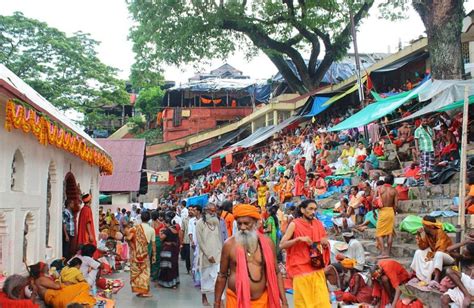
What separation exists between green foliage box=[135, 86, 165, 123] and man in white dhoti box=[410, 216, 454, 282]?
38728 millimetres

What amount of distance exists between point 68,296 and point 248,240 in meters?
2.65

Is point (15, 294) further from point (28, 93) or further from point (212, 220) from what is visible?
point (212, 220)

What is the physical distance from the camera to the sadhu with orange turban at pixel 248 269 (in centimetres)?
492

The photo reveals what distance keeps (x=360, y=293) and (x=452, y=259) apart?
3.89ft

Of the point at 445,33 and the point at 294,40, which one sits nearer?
the point at 445,33

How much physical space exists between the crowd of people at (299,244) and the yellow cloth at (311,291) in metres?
0.01

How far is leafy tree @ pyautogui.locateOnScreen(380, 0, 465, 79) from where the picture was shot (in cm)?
1370

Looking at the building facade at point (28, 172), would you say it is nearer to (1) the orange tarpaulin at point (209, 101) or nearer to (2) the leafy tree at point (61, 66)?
(2) the leafy tree at point (61, 66)

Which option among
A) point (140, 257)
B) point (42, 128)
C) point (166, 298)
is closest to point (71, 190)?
point (140, 257)

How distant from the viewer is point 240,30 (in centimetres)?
2392

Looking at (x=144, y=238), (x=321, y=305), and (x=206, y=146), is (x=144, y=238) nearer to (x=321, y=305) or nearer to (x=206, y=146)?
(x=321, y=305)

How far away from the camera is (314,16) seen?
75.9 feet

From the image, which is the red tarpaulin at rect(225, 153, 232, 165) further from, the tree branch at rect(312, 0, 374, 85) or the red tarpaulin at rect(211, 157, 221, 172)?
the tree branch at rect(312, 0, 374, 85)

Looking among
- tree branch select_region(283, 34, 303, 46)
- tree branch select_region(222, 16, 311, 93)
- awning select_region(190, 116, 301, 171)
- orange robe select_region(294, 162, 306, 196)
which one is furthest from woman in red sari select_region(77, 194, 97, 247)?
tree branch select_region(283, 34, 303, 46)
